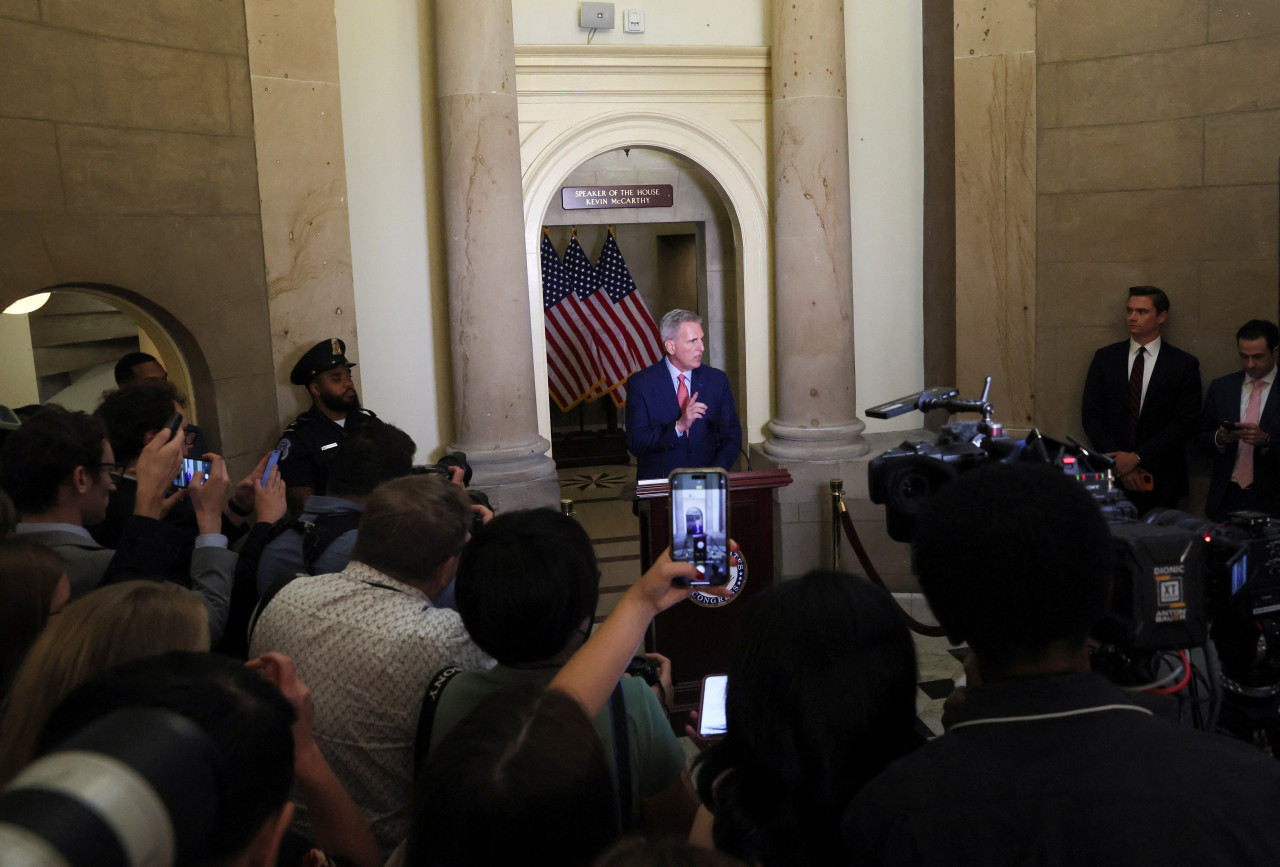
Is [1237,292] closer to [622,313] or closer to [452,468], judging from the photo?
[452,468]

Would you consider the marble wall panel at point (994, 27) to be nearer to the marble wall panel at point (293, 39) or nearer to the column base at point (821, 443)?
the column base at point (821, 443)

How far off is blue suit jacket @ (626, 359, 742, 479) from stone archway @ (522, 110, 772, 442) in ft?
4.41

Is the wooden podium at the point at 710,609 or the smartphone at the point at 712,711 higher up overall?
the smartphone at the point at 712,711

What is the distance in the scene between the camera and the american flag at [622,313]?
31.6ft

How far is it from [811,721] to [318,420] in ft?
13.5

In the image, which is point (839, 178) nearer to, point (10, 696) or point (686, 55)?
point (686, 55)

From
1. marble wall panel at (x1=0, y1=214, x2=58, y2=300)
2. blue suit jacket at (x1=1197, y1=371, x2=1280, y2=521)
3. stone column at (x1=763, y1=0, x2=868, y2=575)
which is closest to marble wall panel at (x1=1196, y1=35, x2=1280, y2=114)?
blue suit jacket at (x1=1197, y1=371, x2=1280, y2=521)

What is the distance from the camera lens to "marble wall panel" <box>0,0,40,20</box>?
4199 millimetres

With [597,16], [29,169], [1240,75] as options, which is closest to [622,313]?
[597,16]

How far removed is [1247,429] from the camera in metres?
5.16

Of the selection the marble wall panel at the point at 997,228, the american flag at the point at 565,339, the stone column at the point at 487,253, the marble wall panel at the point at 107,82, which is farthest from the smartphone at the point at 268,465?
the american flag at the point at 565,339

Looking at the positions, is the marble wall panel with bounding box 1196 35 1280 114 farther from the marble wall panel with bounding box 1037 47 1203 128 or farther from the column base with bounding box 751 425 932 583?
the column base with bounding box 751 425 932 583

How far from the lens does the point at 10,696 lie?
147 cm

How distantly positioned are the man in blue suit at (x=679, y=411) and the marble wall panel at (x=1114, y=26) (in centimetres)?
280
